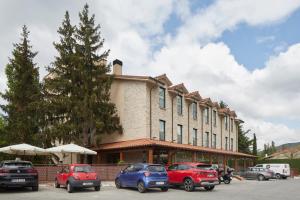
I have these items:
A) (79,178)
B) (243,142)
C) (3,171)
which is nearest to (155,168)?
(79,178)

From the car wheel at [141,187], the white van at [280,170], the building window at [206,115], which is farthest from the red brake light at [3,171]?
the white van at [280,170]

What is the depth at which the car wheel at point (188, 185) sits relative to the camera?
21.9 meters

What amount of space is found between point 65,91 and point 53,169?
30.8ft

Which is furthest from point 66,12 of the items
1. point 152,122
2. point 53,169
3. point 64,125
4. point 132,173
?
point 132,173

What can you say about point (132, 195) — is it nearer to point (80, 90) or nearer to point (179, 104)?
point (80, 90)

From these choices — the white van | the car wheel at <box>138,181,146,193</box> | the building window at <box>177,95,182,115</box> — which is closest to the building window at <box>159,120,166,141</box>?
the building window at <box>177,95,182,115</box>

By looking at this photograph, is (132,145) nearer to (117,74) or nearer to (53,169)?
(53,169)

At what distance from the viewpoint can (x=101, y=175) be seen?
28203mm

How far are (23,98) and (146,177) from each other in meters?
19.0

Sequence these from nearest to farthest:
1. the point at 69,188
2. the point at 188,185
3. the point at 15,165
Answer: the point at 15,165 → the point at 69,188 → the point at 188,185

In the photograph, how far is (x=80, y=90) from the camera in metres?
34.2

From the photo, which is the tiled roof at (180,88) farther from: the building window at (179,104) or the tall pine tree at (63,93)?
the tall pine tree at (63,93)

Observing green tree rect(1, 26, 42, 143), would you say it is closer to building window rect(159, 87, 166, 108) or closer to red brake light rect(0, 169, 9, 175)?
building window rect(159, 87, 166, 108)

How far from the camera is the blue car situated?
811 inches
